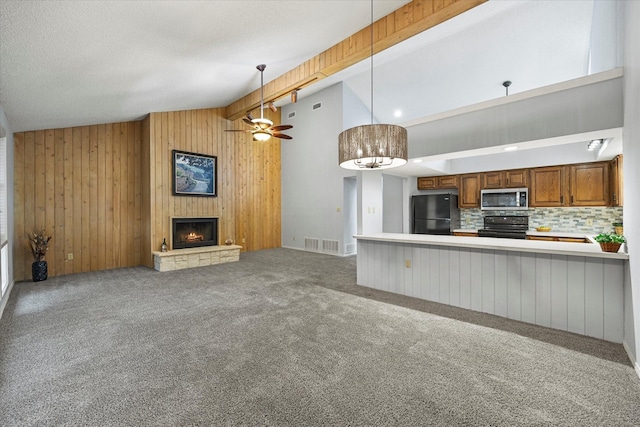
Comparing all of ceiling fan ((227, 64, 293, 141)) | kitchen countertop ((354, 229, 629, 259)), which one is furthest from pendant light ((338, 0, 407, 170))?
ceiling fan ((227, 64, 293, 141))

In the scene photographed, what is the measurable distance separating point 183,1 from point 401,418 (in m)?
3.51

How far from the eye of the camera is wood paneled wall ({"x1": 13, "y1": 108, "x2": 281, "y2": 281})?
15.6 ft

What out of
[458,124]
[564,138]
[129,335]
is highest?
[458,124]

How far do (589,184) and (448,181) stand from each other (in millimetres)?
2319

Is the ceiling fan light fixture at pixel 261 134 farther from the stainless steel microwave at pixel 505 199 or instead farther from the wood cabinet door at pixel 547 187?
the wood cabinet door at pixel 547 187

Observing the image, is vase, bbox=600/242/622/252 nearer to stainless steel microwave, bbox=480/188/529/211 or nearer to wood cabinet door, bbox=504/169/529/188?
stainless steel microwave, bbox=480/188/529/211

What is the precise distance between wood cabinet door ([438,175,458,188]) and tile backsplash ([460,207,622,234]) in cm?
98

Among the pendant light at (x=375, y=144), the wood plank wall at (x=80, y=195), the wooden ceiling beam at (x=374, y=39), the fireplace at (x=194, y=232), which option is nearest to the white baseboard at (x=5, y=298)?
the wood plank wall at (x=80, y=195)

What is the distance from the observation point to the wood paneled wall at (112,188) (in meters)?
4.74

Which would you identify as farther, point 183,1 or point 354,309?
point 354,309

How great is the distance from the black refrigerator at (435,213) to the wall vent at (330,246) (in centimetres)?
195

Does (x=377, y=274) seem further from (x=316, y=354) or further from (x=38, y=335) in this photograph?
(x=38, y=335)

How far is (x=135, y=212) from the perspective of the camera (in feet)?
19.4

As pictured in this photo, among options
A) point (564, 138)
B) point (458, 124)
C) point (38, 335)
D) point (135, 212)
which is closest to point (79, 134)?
point (135, 212)
